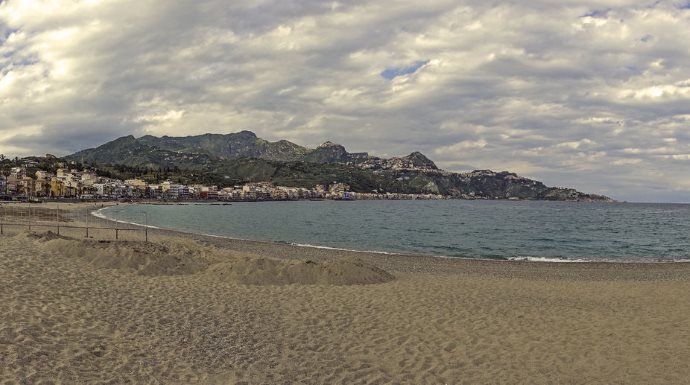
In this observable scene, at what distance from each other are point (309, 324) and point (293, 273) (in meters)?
7.21

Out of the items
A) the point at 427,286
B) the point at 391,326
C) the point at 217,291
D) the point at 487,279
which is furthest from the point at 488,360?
the point at 487,279

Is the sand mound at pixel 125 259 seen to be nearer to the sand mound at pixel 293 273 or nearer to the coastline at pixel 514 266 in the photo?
the sand mound at pixel 293 273

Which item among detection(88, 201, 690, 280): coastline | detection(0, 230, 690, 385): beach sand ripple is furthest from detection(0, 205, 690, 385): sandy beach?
detection(88, 201, 690, 280): coastline

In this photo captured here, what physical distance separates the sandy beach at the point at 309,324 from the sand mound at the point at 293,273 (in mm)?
81

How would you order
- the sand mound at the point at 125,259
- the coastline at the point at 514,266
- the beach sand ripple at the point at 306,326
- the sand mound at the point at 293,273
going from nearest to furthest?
the beach sand ripple at the point at 306,326
the sand mound at the point at 293,273
the sand mound at the point at 125,259
the coastline at the point at 514,266

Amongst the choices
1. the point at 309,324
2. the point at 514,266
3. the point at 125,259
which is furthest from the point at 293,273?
the point at 514,266

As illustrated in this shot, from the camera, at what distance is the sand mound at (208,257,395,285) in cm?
2058

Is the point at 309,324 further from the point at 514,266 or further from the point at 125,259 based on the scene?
the point at 514,266

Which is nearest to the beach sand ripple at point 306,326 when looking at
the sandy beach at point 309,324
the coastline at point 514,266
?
the sandy beach at point 309,324

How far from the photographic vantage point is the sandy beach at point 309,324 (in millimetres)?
10117

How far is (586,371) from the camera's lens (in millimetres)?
10789

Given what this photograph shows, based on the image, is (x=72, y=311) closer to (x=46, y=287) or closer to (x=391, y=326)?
(x=46, y=287)

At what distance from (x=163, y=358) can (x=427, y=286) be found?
13956 mm

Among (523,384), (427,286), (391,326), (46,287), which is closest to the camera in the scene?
(523,384)
